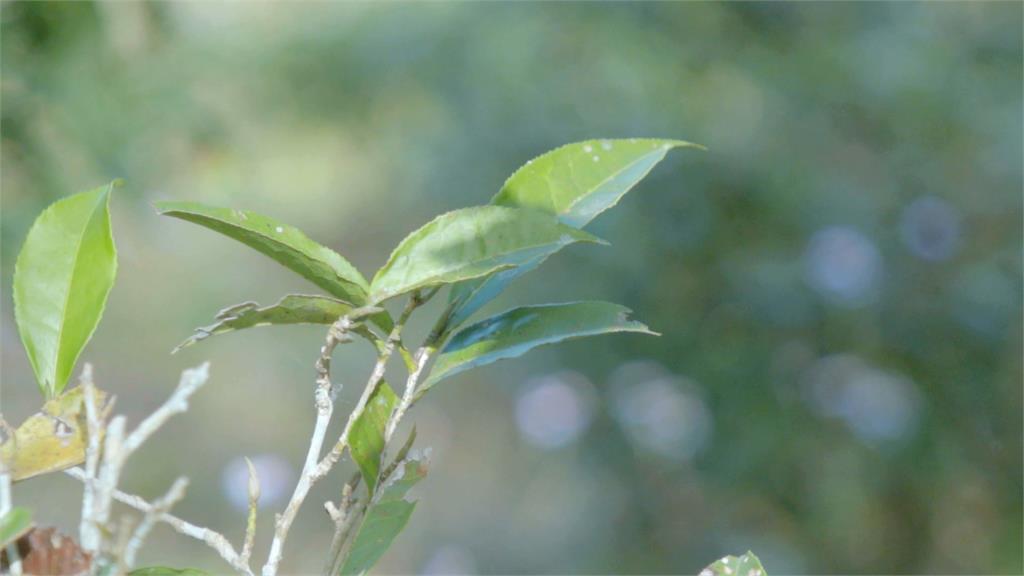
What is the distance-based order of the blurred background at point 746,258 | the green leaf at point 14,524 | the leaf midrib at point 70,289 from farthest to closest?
the blurred background at point 746,258
the leaf midrib at point 70,289
the green leaf at point 14,524

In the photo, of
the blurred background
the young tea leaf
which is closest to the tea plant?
the young tea leaf

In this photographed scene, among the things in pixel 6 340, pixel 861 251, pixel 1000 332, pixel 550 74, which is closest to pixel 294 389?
pixel 6 340

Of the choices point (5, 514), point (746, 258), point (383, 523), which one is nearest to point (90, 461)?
point (5, 514)

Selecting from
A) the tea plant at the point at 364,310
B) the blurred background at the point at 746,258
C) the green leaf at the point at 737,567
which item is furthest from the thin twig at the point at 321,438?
the blurred background at the point at 746,258

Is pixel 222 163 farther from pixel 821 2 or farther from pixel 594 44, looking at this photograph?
pixel 821 2

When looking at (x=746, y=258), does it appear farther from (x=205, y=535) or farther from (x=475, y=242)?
(x=205, y=535)

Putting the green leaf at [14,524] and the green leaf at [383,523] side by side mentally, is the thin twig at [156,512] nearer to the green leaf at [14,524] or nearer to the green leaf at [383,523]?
the green leaf at [14,524]
